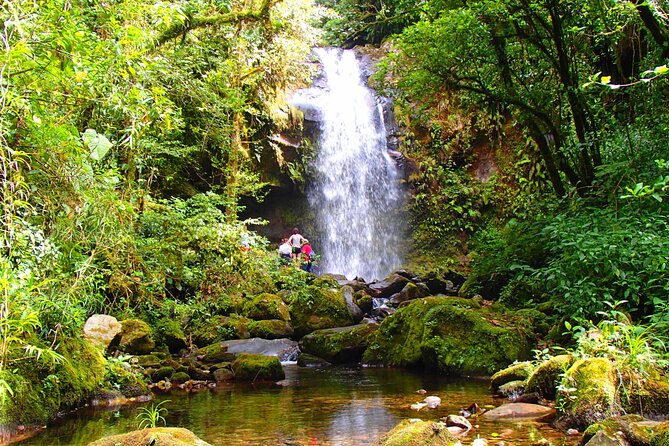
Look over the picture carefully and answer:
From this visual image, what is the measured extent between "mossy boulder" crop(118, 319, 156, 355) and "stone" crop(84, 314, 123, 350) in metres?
0.71

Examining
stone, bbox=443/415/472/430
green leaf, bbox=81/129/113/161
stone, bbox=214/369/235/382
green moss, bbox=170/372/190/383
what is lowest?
stone, bbox=443/415/472/430

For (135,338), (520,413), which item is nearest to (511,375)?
(520,413)

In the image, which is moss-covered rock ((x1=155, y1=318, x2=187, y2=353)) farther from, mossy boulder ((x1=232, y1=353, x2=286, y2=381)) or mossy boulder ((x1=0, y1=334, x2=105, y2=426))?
mossy boulder ((x1=0, y1=334, x2=105, y2=426))

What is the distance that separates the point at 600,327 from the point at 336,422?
115 inches

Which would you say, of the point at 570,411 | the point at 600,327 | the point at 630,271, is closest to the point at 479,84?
the point at 630,271

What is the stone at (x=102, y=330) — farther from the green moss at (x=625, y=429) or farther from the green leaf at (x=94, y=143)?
the green moss at (x=625, y=429)

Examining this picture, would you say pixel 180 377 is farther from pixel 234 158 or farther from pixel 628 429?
pixel 234 158

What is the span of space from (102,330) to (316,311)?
461 centimetres

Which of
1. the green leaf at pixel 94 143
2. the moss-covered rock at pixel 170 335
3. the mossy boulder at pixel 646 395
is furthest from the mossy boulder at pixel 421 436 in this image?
the moss-covered rock at pixel 170 335

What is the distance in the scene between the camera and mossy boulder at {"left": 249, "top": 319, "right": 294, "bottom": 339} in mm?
9930

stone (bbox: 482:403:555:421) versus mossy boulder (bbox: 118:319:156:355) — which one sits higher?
mossy boulder (bbox: 118:319:156:355)

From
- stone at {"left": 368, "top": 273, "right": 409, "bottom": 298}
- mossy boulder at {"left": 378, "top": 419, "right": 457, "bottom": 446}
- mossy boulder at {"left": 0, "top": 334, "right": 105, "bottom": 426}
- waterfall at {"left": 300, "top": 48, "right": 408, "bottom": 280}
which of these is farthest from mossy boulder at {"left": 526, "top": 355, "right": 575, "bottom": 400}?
waterfall at {"left": 300, "top": 48, "right": 408, "bottom": 280}

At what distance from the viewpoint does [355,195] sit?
18609 mm

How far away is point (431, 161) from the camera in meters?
19.0
